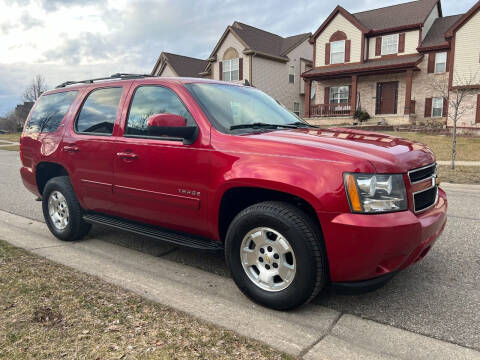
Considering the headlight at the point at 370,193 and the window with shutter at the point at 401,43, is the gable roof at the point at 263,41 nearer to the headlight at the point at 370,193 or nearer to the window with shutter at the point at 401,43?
the window with shutter at the point at 401,43

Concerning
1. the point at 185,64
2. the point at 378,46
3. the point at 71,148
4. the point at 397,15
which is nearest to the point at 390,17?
the point at 397,15

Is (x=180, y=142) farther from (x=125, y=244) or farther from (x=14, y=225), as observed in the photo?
(x=14, y=225)

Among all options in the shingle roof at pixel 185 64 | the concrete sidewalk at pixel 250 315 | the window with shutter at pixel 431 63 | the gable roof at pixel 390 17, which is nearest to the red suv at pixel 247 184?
the concrete sidewalk at pixel 250 315

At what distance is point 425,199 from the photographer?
332cm

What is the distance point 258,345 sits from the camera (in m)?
2.71

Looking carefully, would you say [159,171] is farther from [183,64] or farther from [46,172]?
[183,64]

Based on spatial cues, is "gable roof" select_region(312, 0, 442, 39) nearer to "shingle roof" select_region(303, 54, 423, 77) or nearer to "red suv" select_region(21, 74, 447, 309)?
"shingle roof" select_region(303, 54, 423, 77)

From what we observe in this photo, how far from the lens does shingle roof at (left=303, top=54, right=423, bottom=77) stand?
25.1 metres

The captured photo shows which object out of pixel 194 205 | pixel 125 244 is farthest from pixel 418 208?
pixel 125 244

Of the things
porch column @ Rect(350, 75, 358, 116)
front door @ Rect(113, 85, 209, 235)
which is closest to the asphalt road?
front door @ Rect(113, 85, 209, 235)

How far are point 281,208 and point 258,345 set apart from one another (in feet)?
3.29

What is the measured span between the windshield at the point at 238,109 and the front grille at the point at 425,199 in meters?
1.50

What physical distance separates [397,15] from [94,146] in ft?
91.2

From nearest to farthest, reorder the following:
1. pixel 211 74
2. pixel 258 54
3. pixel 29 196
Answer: pixel 29 196, pixel 258 54, pixel 211 74
